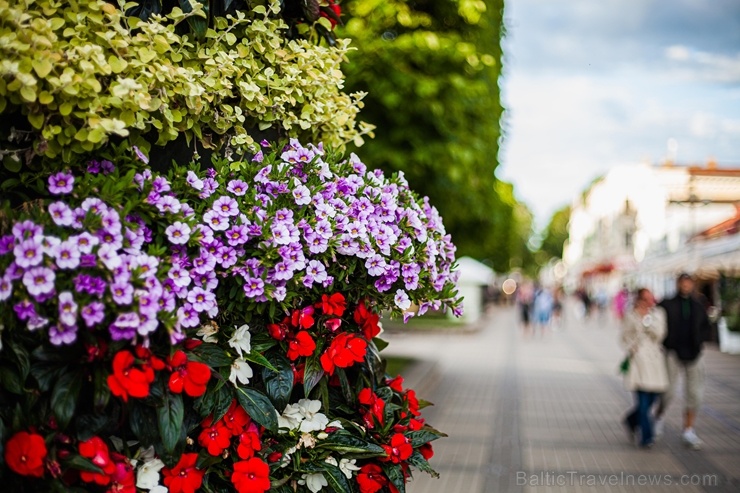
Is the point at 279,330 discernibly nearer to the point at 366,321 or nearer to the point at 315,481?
the point at 366,321

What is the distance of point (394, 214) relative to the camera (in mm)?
2848

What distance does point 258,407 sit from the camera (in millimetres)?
2527

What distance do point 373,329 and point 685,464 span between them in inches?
236

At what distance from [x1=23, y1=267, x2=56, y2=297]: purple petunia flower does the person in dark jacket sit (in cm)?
803

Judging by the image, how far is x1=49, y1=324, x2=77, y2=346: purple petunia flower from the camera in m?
2.10

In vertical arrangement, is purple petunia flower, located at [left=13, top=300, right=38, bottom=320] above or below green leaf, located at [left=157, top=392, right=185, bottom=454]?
above

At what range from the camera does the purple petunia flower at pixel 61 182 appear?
2271 mm

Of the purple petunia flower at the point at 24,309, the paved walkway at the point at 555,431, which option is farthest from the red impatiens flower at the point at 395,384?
the paved walkway at the point at 555,431

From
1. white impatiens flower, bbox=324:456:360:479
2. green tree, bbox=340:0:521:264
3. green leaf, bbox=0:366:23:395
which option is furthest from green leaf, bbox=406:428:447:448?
green tree, bbox=340:0:521:264

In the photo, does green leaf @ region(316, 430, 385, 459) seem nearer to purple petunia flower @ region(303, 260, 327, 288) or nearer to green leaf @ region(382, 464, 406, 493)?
green leaf @ region(382, 464, 406, 493)

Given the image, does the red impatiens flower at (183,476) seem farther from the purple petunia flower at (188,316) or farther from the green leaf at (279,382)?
the purple petunia flower at (188,316)

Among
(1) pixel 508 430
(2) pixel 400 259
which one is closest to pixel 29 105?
Answer: (2) pixel 400 259

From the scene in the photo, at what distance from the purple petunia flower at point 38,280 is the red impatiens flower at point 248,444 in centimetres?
82

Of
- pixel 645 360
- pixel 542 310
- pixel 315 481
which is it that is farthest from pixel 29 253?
pixel 542 310
